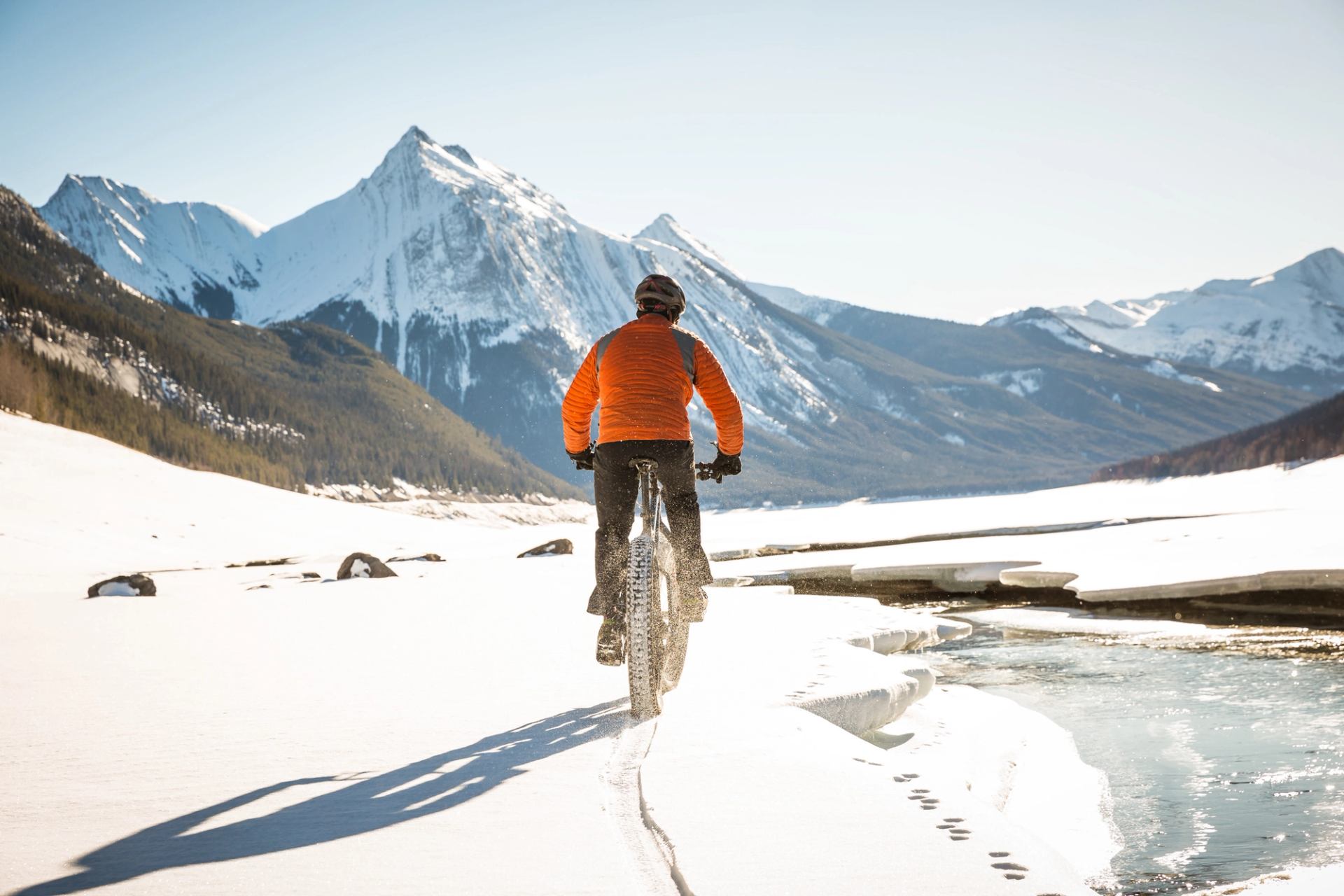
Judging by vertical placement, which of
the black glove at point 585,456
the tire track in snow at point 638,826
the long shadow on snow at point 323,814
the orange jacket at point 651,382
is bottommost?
the tire track in snow at point 638,826

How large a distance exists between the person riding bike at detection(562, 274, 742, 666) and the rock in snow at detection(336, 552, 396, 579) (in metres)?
18.2

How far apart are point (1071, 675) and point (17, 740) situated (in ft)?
31.6

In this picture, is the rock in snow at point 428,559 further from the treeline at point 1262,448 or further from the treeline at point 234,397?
the treeline at point 234,397

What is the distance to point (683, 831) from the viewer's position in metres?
3.54

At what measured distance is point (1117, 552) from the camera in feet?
70.4

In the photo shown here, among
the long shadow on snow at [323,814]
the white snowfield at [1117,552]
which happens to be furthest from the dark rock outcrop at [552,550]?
the long shadow on snow at [323,814]

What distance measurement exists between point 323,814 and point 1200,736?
21.6 ft

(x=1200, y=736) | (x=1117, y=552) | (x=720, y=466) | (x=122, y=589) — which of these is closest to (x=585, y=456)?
(x=720, y=466)

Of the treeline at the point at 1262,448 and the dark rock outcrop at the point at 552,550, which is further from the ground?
the treeline at the point at 1262,448

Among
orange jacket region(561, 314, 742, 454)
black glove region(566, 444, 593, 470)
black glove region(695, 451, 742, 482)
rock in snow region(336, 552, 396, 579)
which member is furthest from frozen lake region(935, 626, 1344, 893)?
rock in snow region(336, 552, 396, 579)

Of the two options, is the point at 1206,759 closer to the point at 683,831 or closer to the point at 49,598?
the point at 683,831

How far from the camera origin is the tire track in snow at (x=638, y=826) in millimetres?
3139

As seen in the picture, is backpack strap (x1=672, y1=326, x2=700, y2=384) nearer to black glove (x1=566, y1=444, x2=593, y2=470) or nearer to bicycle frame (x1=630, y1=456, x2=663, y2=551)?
bicycle frame (x1=630, y1=456, x2=663, y2=551)

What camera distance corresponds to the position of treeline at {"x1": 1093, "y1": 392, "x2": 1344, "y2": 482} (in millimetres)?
76250
